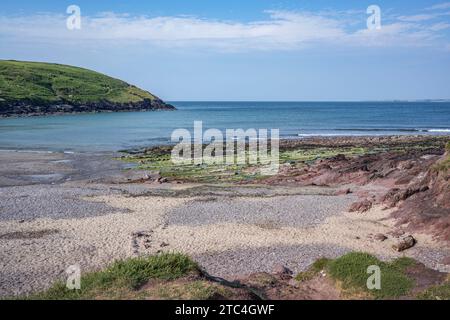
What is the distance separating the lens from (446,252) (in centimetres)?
1878

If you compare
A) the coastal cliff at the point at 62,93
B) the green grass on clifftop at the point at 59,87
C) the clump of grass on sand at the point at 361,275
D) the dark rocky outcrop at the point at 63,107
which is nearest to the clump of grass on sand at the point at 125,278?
the clump of grass on sand at the point at 361,275

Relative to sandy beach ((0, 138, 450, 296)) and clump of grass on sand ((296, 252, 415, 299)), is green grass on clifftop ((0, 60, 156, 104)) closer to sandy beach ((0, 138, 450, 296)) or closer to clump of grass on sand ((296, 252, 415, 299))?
sandy beach ((0, 138, 450, 296))

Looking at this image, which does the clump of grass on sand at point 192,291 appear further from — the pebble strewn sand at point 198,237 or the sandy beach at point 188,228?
the pebble strewn sand at point 198,237

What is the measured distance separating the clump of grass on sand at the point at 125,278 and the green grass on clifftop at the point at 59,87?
12242cm

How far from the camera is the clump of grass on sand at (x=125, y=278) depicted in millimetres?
10695

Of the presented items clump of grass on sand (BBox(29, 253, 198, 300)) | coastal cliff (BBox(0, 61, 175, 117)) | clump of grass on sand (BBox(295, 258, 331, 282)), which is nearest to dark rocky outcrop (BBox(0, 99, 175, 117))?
coastal cliff (BBox(0, 61, 175, 117))

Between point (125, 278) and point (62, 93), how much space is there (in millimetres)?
143912

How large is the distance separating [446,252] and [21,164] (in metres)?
39.6
